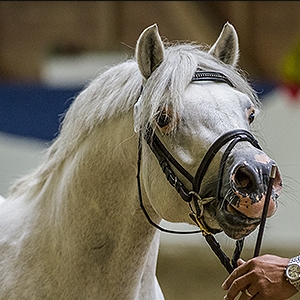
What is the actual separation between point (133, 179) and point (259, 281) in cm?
35

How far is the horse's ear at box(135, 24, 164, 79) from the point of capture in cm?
143

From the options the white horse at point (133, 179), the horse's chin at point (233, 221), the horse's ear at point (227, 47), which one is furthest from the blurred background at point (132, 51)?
the horse's chin at point (233, 221)

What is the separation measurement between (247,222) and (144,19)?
15.2 ft

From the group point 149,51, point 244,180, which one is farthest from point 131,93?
point 244,180

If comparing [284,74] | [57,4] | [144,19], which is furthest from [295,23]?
[57,4]

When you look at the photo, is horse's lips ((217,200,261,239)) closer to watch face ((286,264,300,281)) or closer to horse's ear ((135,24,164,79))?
watch face ((286,264,300,281))

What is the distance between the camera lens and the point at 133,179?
1.49m

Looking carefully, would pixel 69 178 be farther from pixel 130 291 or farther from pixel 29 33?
pixel 29 33

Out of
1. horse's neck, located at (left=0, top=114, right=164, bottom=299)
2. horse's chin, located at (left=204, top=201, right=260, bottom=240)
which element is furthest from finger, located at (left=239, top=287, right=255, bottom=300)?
horse's neck, located at (left=0, top=114, right=164, bottom=299)

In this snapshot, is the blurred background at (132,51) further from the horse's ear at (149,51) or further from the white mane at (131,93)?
the horse's ear at (149,51)

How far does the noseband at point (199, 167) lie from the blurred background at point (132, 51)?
1762mm

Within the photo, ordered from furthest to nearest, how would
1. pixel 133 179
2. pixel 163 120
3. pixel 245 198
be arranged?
pixel 133 179
pixel 163 120
pixel 245 198

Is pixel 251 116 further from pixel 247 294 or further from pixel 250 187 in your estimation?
pixel 247 294

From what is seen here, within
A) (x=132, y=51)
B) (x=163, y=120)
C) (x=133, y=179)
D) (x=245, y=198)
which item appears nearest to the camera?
(x=245, y=198)
